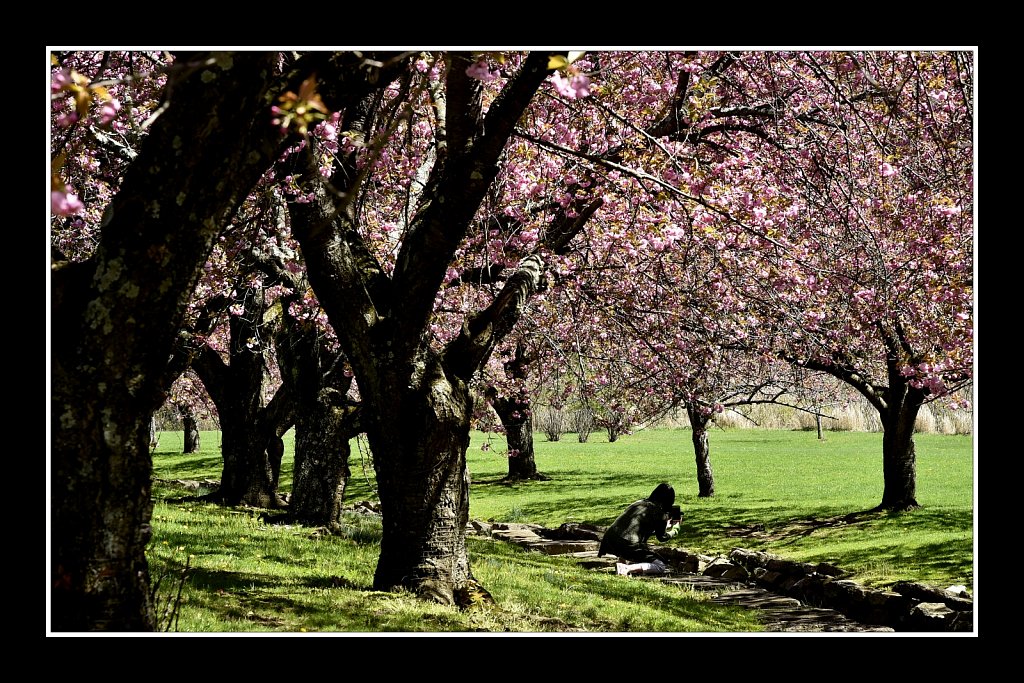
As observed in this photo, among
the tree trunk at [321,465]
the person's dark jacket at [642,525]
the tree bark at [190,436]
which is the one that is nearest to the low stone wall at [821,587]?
the person's dark jacket at [642,525]

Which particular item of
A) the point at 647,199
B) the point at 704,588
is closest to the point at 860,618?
the point at 704,588

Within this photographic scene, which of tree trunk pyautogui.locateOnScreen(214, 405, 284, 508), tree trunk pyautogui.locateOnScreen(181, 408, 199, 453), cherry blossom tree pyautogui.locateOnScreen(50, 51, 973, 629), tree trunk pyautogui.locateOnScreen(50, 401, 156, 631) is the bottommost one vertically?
tree trunk pyautogui.locateOnScreen(181, 408, 199, 453)

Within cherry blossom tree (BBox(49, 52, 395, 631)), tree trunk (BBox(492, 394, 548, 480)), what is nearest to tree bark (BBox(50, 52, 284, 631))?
cherry blossom tree (BBox(49, 52, 395, 631))

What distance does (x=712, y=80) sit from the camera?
9891mm

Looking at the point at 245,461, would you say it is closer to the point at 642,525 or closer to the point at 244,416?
the point at 244,416

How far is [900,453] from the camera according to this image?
656 inches

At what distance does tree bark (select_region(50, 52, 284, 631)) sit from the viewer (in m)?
3.89

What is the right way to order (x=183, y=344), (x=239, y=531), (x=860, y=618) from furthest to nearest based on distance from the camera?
(x=183, y=344)
(x=239, y=531)
(x=860, y=618)

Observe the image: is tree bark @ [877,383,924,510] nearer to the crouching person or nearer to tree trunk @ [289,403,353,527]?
the crouching person

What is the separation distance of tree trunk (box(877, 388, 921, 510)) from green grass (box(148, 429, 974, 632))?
1.48 ft

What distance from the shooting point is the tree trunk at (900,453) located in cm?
Result: 1645

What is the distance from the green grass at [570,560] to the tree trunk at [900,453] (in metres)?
0.45

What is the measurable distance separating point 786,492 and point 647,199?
13.6m
